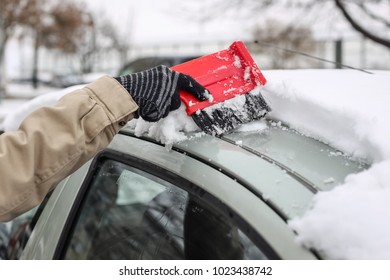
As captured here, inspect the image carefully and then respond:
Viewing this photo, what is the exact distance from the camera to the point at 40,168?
1.11m

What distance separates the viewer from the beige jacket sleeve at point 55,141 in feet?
3.53

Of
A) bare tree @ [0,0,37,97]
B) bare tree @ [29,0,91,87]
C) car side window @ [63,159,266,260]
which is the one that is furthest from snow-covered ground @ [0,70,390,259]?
bare tree @ [29,0,91,87]

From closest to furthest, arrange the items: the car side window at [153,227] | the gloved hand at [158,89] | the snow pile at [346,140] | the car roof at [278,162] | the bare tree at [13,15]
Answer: the snow pile at [346,140] < the car roof at [278,162] < the car side window at [153,227] < the gloved hand at [158,89] < the bare tree at [13,15]

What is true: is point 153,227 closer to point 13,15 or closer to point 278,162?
point 278,162

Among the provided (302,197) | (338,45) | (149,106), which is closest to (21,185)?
(149,106)

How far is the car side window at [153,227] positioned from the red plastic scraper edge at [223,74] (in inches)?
9.3

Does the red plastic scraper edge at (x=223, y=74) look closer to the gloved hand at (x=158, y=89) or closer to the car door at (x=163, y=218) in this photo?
the gloved hand at (x=158, y=89)

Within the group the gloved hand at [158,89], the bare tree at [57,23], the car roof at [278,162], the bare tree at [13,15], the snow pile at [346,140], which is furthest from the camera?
the bare tree at [57,23]

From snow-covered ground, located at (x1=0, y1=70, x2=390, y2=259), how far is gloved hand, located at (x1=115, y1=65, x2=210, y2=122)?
46 millimetres

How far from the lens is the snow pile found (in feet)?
2.71

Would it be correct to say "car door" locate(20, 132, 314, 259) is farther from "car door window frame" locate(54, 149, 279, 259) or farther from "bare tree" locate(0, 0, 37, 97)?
"bare tree" locate(0, 0, 37, 97)

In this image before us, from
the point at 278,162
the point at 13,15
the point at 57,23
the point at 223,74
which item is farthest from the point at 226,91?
the point at 57,23

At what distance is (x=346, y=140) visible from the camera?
107cm

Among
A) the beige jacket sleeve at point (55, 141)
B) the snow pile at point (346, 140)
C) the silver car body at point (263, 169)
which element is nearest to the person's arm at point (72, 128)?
the beige jacket sleeve at point (55, 141)
